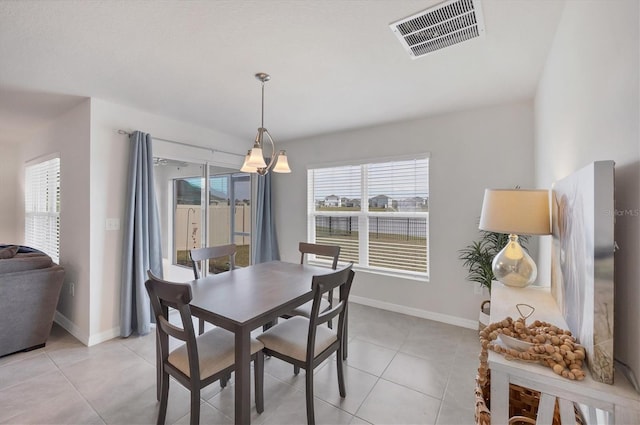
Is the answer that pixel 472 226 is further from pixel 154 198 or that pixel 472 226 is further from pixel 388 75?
Result: pixel 154 198

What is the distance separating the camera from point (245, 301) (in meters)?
1.75

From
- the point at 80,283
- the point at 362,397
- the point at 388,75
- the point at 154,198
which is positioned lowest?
the point at 362,397

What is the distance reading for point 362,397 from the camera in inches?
78.0

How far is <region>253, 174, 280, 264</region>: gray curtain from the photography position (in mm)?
4461

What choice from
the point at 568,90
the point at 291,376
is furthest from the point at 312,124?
the point at 291,376

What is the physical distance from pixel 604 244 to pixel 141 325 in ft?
11.8

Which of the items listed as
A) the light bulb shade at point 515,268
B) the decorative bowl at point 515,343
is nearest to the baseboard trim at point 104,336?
the decorative bowl at point 515,343

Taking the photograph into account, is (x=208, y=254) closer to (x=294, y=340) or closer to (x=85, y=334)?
(x=294, y=340)

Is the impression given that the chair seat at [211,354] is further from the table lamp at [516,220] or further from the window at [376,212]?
the window at [376,212]

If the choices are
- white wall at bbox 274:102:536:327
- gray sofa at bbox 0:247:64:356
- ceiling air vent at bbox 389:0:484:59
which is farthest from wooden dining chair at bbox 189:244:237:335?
ceiling air vent at bbox 389:0:484:59

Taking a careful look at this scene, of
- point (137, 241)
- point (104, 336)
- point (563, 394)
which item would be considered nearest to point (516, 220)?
point (563, 394)

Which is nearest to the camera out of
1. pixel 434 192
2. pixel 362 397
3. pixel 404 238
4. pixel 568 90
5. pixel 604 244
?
pixel 604 244

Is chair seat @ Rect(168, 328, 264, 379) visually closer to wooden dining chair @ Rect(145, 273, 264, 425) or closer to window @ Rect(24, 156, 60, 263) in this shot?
wooden dining chair @ Rect(145, 273, 264, 425)

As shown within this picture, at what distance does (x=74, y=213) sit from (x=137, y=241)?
0.78m
